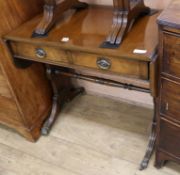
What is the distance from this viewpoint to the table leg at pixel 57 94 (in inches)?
71.0

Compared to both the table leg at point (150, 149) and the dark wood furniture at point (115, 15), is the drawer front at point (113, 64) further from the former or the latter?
the table leg at point (150, 149)

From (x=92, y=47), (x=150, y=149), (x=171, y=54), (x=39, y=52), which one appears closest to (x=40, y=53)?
(x=39, y=52)

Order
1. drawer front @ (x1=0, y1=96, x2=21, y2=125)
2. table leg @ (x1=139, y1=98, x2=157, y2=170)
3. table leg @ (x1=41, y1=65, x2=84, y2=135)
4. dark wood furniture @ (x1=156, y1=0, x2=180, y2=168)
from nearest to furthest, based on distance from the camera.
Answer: dark wood furniture @ (x1=156, y1=0, x2=180, y2=168), table leg @ (x1=139, y1=98, x2=157, y2=170), drawer front @ (x1=0, y1=96, x2=21, y2=125), table leg @ (x1=41, y1=65, x2=84, y2=135)

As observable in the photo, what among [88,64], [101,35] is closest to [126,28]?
[101,35]

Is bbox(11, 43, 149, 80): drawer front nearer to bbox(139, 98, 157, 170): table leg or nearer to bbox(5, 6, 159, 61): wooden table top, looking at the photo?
bbox(5, 6, 159, 61): wooden table top

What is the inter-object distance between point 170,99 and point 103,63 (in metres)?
0.33

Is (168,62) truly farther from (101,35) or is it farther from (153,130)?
(153,130)

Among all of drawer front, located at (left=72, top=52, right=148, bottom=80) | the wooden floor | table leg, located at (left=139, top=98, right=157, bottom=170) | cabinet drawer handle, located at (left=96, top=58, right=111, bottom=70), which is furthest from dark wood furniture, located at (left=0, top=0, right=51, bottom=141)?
table leg, located at (left=139, top=98, right=157, bottom=170)

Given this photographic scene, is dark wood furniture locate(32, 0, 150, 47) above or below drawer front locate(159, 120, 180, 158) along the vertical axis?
above

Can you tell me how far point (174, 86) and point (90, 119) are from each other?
3.02 feet

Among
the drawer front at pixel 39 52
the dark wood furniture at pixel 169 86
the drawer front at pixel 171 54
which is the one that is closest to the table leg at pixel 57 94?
the drawer front at pixel 39 52

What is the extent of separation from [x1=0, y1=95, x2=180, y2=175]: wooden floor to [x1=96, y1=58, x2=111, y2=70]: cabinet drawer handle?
25.9 inches

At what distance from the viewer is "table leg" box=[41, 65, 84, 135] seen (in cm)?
180

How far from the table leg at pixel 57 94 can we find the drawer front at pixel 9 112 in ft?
0.66
